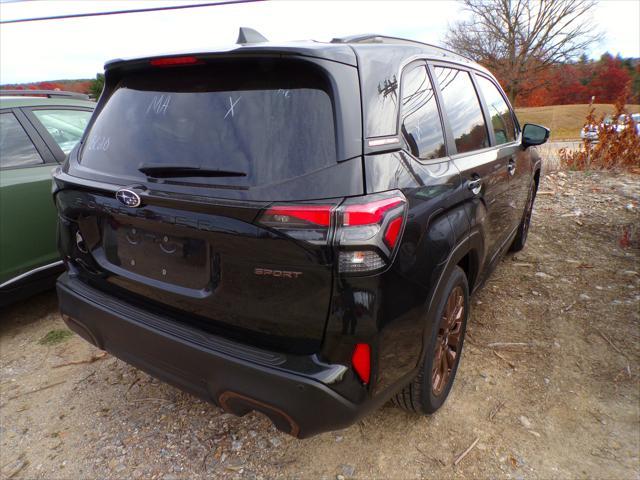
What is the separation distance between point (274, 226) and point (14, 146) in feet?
9.51

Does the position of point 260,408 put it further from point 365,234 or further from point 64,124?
point 64,124

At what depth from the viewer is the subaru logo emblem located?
5.59 feet

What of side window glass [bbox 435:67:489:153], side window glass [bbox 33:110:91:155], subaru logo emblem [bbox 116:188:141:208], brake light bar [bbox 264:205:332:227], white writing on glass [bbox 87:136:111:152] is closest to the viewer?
brake light bar [bbox 264:205:332:227]

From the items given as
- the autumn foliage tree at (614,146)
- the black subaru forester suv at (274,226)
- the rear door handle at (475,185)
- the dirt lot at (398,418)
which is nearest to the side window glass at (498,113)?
the rear door handle at (475,185)

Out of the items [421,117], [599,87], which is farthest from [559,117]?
[421,117]

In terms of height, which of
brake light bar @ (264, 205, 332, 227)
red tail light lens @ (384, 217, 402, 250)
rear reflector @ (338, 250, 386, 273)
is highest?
brake light bar @ (264, 205, 332, 227)

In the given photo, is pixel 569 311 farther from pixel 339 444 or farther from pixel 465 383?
pixel 339 444

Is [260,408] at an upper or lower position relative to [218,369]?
lower

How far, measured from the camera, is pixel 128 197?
1722mm

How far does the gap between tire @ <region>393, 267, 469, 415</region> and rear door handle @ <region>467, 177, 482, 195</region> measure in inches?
16.7

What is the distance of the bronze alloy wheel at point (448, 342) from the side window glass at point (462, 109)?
0.82m

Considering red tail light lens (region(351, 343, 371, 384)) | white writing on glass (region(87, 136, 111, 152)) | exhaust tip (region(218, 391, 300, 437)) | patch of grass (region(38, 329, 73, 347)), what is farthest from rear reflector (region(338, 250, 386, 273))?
patch of grass (region(38, 329, 73, 347))

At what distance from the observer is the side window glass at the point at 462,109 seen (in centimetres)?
238

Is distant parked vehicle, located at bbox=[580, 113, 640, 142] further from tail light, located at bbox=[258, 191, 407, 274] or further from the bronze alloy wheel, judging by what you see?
tail light, located at bbox=[258, 191, 407, 274]
